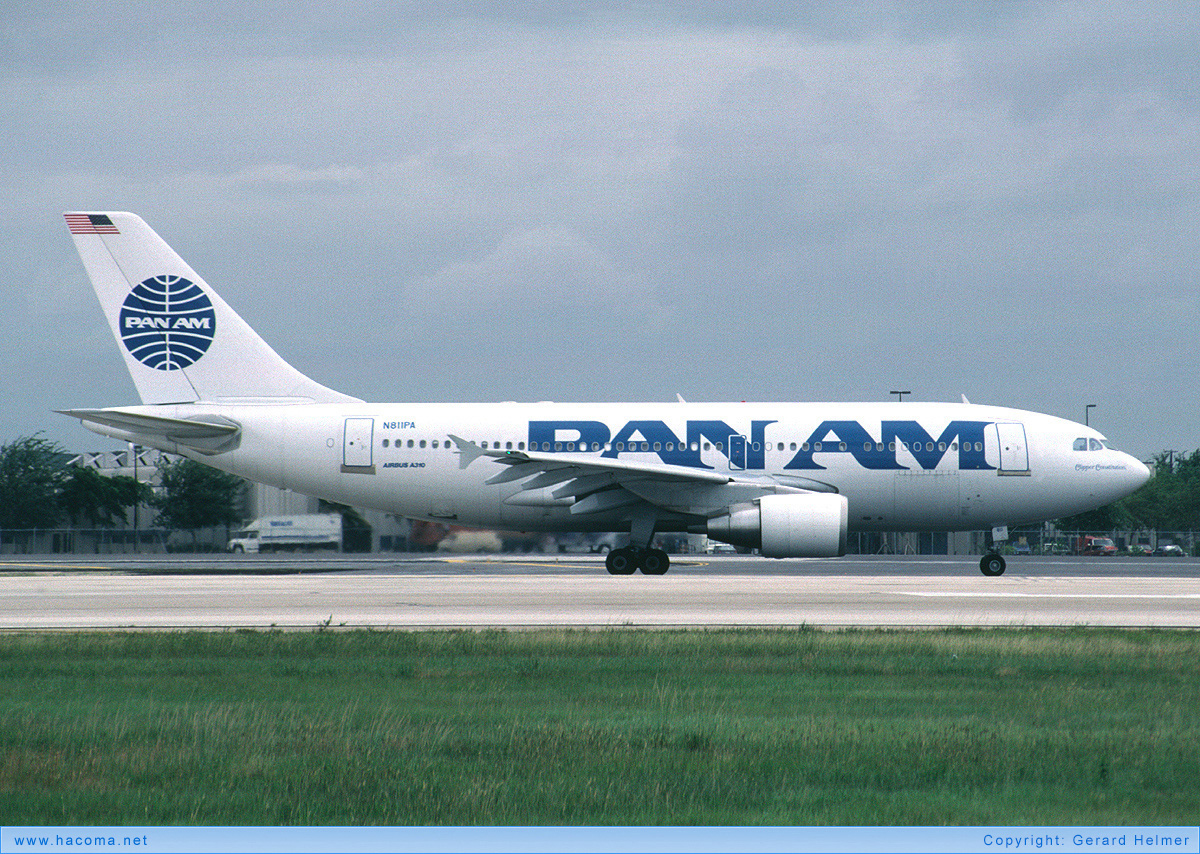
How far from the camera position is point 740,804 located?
696cm

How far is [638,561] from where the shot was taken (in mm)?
29812

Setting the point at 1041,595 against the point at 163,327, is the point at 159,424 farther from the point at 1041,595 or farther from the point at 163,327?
the point at 1041,595

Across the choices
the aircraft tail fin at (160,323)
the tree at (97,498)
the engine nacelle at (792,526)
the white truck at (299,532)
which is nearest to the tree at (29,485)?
the tree at (97,498)

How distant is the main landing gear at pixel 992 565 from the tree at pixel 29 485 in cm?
6398

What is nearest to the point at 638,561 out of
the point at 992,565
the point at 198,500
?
the point at 992,565

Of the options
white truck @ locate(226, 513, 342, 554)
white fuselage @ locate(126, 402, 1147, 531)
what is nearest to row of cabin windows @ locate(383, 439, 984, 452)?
white fuselage @ locate(126, 402, 1147, 531)

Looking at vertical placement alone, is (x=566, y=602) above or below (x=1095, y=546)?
below

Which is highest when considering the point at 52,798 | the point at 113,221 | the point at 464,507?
the point at 113,221

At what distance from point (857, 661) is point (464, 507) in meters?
18.5

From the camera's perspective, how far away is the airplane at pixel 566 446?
29234 mm

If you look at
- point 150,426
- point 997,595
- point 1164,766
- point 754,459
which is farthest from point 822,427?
point 1164,766

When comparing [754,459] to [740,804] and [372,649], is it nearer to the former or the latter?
[372,649]

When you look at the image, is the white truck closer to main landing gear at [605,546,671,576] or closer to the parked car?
main landing gear at [605,546,671,576]

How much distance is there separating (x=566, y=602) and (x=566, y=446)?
9.89 meters
